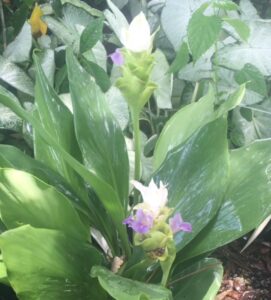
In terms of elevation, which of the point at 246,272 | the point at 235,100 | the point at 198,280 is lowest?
the point at 246,272

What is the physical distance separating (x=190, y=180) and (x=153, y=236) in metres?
0.17

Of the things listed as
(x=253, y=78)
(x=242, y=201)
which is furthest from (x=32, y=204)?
(x=253, y=78)

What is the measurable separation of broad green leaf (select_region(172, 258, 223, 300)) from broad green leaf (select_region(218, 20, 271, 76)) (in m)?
0.47

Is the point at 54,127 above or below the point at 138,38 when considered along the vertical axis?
below

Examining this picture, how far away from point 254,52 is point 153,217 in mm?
593

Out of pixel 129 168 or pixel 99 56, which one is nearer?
pixel 129 168

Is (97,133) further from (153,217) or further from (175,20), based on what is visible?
(175,20)

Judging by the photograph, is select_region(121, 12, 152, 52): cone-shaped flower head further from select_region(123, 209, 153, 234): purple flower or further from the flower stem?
select_region(123, 209, 153, 234): purple flower

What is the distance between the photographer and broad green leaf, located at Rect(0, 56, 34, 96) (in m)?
1.16

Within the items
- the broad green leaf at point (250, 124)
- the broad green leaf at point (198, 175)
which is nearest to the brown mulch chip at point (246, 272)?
the broad green leaf at point (250, 124)

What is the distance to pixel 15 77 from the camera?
46.1 inches

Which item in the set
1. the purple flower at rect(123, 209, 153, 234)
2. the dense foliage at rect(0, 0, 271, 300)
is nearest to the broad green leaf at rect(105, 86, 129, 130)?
the dense foliage at rect(0, 0, 271, 300)

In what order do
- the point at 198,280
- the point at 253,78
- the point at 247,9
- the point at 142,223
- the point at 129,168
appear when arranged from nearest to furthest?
the point at 142,223 < the point at 198,280 < the point at 129,168 < the point at 253,78 < the point at 247,9

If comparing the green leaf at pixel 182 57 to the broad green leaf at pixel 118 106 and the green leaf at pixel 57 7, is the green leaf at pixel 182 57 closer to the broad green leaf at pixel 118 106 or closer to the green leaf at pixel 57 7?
the broad green leaf at pixel 118 106
